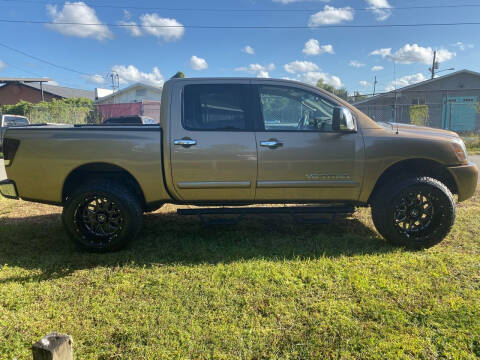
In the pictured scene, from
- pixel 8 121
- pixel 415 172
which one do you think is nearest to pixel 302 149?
pixel 415 172

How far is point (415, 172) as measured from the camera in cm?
378

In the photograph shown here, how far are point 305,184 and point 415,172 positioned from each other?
1342mm

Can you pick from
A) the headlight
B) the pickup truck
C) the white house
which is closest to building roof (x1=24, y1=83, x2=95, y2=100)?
the white house

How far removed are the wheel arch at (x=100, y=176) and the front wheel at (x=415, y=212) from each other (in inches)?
110

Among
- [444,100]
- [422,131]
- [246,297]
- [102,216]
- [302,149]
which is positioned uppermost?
[444,100]

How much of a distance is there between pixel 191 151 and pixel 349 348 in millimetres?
2344

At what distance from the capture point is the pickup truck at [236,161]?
3.50 metres

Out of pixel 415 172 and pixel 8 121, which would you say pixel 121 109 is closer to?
pixel 8 121

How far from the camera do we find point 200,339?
2.19 metres

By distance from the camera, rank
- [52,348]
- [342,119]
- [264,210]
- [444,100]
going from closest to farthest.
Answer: [52,348] → [342,119] → [264,210] → [444,100]

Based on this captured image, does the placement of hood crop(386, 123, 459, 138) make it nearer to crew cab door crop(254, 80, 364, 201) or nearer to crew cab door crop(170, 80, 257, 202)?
crew cab door crop(254, 80, 364, 201)

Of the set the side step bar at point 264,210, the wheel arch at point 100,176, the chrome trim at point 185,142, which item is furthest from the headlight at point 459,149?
the wheel arch at point 100,176

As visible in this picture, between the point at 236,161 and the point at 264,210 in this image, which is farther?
the point at 264,210

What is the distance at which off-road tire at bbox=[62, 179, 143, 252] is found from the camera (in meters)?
3.49
